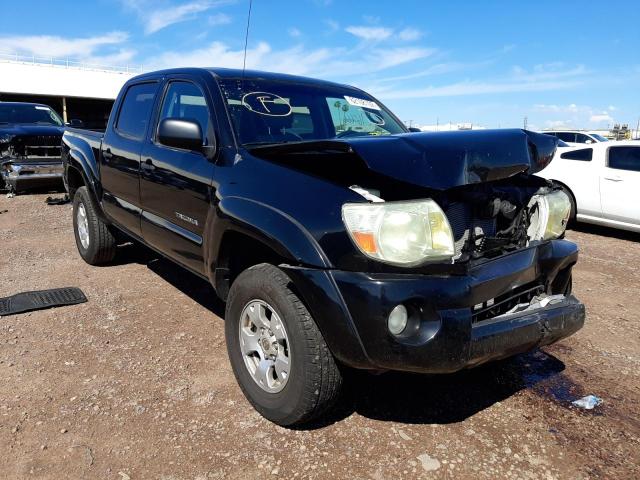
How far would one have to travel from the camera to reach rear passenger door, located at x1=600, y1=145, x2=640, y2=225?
24.4 feet

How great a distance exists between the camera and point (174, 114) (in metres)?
3.90

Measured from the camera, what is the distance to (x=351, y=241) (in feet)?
7.43

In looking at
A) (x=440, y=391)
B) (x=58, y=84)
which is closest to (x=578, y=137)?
(x=440, y=391)

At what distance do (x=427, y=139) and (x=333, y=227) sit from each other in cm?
62

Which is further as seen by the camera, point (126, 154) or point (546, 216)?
point (126, 154)

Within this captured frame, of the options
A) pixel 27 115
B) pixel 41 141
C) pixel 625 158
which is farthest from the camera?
pixel 27 115

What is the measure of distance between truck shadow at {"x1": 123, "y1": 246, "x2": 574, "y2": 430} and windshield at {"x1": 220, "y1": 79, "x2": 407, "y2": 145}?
159cm

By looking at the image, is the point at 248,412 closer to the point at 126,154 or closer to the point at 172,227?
the point at 172,227

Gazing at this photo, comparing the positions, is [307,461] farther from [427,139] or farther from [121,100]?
[121,100]

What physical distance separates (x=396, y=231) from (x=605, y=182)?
6.83 metres

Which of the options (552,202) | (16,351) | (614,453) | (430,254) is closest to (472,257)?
(430,254)

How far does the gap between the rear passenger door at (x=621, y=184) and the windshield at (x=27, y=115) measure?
10624 millimetres

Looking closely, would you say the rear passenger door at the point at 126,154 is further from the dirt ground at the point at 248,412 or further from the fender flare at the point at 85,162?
the dirt ground at the point at 248,412

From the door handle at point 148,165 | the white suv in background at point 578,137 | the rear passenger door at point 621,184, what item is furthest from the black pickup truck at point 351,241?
the white suv in background at point 578,137
